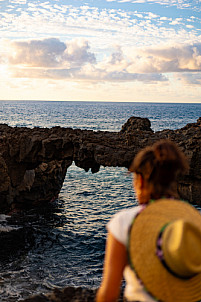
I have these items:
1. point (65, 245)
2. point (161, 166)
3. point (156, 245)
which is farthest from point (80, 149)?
point (156, 245)

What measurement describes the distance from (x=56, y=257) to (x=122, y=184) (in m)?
19.3

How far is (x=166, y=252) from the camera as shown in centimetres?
233

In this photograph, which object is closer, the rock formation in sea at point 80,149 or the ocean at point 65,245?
the ocean at point 65,245

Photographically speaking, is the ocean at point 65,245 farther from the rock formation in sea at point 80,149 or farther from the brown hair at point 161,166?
the brown hair at point 161,166

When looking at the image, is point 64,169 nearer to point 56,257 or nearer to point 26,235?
point 26,235

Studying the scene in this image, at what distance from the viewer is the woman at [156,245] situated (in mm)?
2303

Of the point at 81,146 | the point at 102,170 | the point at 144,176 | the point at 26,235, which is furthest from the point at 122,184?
the point at 144,176

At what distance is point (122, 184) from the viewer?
3719cm

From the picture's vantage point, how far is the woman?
7.55 feet

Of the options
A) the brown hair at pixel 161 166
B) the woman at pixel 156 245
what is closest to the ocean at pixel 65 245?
the woman at pixel 156 245

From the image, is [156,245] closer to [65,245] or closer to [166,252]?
[166,252]

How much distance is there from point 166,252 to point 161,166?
25.1 inches

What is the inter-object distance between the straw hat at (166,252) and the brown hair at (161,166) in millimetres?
139

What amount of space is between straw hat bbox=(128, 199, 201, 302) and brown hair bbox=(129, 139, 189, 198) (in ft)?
0.46
